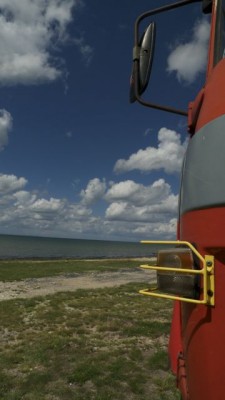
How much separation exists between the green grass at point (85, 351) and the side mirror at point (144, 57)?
534 cm

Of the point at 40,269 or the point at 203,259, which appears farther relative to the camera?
the point at 40,269

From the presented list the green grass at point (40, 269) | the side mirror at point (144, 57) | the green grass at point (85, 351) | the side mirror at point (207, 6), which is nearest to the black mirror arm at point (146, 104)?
the side mirror at point (144, 57)

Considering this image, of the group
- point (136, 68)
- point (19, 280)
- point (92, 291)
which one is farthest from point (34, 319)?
point (19, 280)

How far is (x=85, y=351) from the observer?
8.75 m

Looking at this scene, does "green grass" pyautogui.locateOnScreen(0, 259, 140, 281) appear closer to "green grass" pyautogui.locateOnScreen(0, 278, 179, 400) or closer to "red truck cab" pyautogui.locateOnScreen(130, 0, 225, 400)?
"green grass" pyautogui.locateOnScreen(0, 278, 179, 400)

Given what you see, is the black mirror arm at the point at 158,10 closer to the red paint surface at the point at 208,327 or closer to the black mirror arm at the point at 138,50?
the black mirror arm at the point at 138,50

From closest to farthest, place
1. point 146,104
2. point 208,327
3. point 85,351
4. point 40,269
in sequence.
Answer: point 208,327 → point 146,104 → point 85,351 → point 40,269

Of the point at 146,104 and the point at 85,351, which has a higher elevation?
the point at 146,104

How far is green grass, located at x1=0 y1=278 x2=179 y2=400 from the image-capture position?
664 cm

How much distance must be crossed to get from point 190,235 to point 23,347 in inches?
316

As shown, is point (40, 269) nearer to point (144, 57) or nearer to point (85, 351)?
point (85, 351)

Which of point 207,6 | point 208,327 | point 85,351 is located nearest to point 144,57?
point 207,6

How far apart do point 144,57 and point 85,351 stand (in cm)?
743

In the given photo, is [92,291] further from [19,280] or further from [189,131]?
[189,131]
